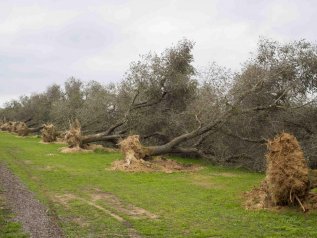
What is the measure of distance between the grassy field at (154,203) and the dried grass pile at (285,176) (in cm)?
49

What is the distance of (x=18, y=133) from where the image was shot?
5797 cm

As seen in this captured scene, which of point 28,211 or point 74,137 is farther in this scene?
point 74,137

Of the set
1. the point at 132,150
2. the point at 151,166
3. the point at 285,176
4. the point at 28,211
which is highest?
the point at 285,176

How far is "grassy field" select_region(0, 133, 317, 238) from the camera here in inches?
426

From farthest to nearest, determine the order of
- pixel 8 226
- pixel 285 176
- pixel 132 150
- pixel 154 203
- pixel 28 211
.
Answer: pixel 132 150 → pixel 154 203 → pixel 285 176 → pixel 28 211 → pixel 8 226

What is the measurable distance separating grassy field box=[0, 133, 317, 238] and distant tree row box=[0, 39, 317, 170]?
97.9 inches

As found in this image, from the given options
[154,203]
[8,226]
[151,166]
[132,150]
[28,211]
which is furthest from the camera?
[132,150]

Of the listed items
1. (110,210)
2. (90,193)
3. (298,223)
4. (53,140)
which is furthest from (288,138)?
(53,140)

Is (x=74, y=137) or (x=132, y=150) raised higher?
(x=74, y=137)

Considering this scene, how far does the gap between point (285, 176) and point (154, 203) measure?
4399 millimetres

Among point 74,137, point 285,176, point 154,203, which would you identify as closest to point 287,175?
point 285,176

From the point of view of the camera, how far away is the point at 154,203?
14320 mm

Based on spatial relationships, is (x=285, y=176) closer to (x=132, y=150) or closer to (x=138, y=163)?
(x=138, y=163)

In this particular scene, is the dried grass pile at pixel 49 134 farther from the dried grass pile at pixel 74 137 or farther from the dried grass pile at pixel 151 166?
the dried grass pile at pixel 151 166
